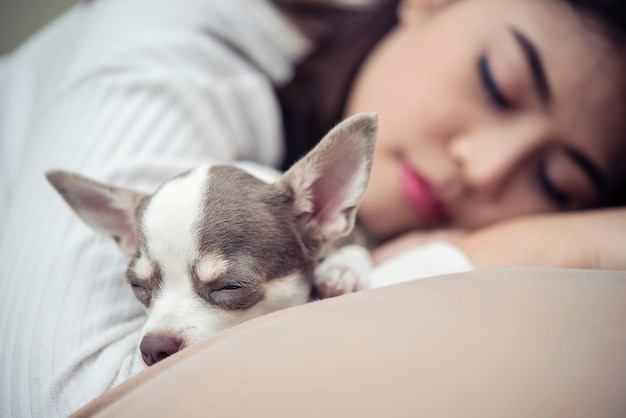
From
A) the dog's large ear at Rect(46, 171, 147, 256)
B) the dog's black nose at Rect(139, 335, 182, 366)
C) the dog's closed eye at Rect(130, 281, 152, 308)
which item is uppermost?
the dog's large ear at Rect(46, 171, 147, 256)

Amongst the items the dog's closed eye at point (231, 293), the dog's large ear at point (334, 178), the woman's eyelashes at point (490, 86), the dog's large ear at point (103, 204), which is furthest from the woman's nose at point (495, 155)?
the dog's large ear at point (103, 204)

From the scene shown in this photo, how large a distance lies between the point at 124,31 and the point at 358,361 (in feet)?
5.69

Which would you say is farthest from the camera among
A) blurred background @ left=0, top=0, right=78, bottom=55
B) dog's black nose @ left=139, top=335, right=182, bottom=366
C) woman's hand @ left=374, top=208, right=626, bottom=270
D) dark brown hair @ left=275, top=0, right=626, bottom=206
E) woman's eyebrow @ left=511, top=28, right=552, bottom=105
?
blurred background @ left=0, top=0, right=78, bottom=55

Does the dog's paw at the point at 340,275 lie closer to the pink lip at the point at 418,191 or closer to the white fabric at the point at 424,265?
the white fabric at the point at 424,265

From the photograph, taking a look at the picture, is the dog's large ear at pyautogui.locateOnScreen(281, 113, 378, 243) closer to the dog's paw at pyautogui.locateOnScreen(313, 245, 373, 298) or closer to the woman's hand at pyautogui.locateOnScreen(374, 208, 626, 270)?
the dog's paw at pyautogui.locateOnScreen(313, 245, 373, 298)

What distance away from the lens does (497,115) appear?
196 centimetres

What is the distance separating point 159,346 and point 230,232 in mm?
316

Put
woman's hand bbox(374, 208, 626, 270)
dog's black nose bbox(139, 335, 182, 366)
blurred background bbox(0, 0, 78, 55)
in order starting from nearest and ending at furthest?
dog's black nose bbox(139, 335, 182, 366) < woman's hand bbox(374, 208, 626, 270) < blurred background bbox(0, 0, 78, 55)

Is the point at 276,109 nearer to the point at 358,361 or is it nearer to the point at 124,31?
the point at 124,31

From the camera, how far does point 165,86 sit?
1.84 meters

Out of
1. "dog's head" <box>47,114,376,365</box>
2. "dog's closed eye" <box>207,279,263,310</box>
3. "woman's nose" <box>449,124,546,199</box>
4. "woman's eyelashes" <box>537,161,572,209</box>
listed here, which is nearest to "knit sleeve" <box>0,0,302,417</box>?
"dog's head" <box>47,114,376,365</box>

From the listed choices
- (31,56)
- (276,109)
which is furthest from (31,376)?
(31,56)

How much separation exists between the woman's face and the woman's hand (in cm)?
43

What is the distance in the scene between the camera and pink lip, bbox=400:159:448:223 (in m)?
2.05
